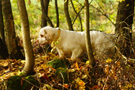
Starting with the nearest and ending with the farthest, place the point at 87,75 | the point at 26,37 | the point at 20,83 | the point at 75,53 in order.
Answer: the point at 26,37 → the point at 20,83 → the point at 87,75 → the point at 75,53

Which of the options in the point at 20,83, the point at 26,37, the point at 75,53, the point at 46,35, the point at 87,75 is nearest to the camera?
the point at 26,37

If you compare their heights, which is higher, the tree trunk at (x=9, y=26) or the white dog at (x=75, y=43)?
the tree trunk at (x=9, y=26)

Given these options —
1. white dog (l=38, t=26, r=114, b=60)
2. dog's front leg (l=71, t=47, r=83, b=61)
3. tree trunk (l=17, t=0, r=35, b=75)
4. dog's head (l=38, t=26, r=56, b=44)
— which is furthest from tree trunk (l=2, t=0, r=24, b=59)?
dog's front leg (l=71, t=47, r=83, b=61)

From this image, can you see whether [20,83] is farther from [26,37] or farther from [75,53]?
[75,53]

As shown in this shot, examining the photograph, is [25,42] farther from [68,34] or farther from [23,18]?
[68,34]

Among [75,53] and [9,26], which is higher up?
[9,26]

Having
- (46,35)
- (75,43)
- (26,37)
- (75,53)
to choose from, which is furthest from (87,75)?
(26,37)

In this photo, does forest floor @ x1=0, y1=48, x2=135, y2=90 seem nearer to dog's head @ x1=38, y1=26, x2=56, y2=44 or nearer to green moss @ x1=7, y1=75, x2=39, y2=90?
green moss @ x1=7, y1=75, x2=39, y2=90

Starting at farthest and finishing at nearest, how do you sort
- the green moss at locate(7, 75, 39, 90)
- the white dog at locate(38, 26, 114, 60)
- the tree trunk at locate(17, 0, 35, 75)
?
the white dog at locate(38, 26, 114, 60), the green moss at locate(7, 75, 39, 90), the tree trunk at locate(17, 0, 35, 75)

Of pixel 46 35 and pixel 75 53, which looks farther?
pixel 75 53

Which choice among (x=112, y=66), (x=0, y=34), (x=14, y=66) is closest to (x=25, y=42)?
(x=14, y=66)

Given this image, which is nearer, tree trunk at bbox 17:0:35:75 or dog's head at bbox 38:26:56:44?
tree trunk at bbox 17:0:35:75

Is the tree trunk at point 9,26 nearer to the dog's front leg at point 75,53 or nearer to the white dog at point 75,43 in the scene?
the white dog at point 75,43

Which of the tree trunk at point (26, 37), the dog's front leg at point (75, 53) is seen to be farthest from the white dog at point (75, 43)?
the tree trunk at point (26, 37)
